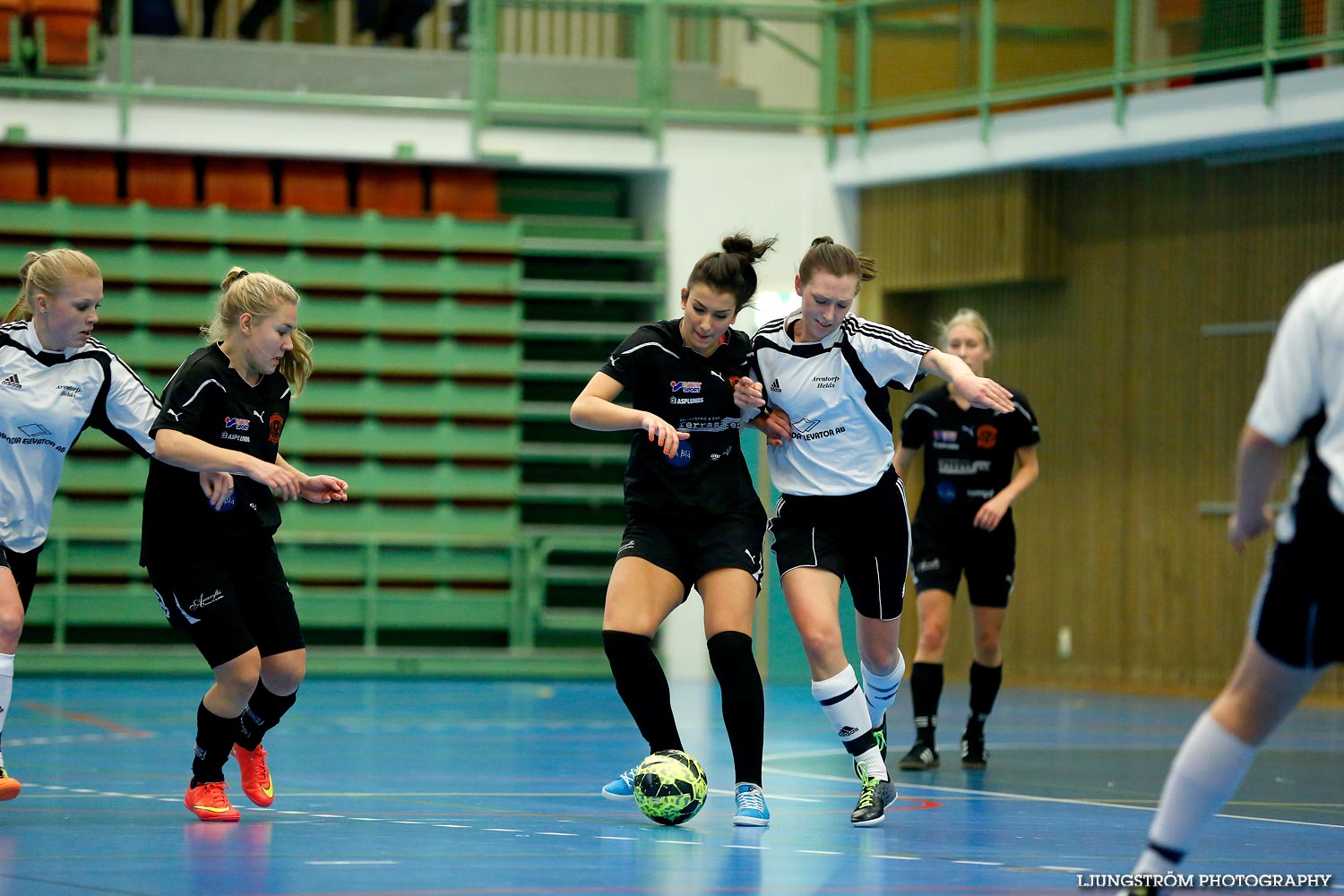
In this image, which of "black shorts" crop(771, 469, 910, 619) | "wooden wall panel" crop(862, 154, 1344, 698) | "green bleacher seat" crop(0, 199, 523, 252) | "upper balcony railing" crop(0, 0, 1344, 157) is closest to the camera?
"black shorts" crop(771, 469, 910, 619)

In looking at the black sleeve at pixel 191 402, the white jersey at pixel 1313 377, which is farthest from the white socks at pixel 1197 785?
the black sleeve at pixel 191 402

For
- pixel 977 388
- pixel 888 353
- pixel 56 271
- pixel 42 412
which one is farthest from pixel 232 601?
pixel 977 388

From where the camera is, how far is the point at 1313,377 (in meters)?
3.52

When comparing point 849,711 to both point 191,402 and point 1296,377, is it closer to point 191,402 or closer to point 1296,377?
point 191,402

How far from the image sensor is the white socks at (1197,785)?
12.1 ft

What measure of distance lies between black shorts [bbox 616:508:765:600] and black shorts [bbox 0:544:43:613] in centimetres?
198

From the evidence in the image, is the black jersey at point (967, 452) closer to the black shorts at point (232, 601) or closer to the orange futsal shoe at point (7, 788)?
the black shorts at point (232, 601)

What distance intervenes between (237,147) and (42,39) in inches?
65.2

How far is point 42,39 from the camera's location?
1356cm

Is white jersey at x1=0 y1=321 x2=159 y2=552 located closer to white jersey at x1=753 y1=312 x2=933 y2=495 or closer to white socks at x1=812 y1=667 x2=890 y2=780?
white jersey at x1=753 y1=312 x2=933 y2=495

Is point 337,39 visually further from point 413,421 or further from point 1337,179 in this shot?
point 1337,179

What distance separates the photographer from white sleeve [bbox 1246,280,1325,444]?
350 cm

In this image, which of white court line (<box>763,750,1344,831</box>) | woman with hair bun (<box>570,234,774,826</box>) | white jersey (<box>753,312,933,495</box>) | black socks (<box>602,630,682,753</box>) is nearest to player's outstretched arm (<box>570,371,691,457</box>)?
woman with hair bun (<box>570,234,774,826</box>)

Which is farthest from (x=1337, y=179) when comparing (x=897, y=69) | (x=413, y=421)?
(x=413, y=421)
